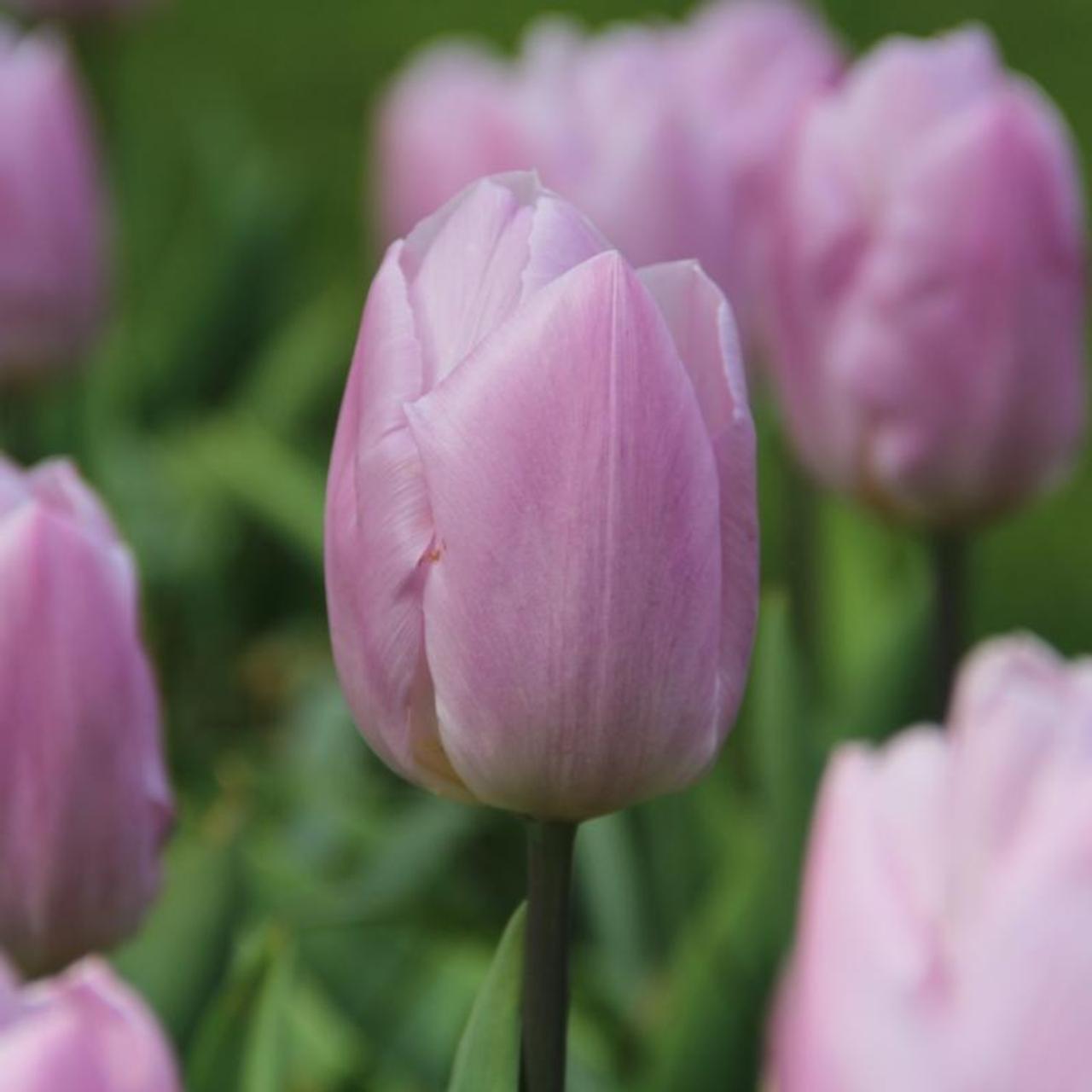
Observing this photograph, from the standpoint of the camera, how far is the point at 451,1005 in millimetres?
1340

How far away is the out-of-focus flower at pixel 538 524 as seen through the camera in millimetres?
626

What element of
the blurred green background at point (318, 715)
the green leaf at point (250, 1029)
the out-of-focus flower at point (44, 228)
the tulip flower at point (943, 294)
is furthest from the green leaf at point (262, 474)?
the green leaf at point (250, 1029)

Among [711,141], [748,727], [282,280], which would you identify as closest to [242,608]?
[282,280]

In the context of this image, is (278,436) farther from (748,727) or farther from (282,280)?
(748,727)

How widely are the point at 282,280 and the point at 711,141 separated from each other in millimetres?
1219

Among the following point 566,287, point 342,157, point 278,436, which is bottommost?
point 342,157

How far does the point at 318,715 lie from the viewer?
196cm

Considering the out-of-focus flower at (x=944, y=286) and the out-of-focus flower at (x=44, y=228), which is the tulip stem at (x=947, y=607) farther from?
the out-of-focus flower at (x=44, y=228)

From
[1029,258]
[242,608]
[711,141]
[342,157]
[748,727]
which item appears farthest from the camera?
[342,157]

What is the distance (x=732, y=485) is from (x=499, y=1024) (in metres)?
0.16

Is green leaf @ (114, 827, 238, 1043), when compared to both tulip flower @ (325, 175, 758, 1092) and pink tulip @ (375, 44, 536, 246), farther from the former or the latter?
pink tulip @ (375, 44, 536, 246)

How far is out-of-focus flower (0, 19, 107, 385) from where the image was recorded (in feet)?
5.36

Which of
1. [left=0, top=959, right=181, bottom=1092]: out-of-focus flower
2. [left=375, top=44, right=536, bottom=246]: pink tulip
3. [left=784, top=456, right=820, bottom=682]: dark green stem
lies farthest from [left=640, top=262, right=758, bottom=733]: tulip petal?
[left=784, top=456, right=820, bottom=682]: dark green stem

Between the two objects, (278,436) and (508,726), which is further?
(278,436)
